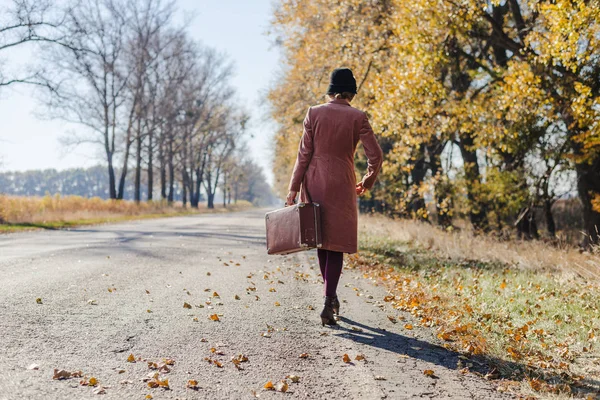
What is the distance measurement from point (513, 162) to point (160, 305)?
40.4 feet

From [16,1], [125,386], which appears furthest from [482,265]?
[16,1]

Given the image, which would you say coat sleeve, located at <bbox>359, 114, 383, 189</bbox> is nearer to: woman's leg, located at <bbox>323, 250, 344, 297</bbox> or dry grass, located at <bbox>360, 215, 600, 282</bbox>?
woman's leg, located at <bbox>323, 250, 344, 297</bbox>

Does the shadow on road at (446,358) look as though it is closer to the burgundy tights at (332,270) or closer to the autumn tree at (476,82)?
the burgundy tights at (332,270)

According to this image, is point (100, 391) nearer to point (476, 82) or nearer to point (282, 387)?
point (282, 387)

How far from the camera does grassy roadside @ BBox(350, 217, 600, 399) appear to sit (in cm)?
367

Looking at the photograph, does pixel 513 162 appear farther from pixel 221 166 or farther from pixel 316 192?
pixel 221 166

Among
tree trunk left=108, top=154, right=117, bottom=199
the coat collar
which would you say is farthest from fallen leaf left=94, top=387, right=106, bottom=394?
tree trunk left=108, top=154, right=117, bottom=199

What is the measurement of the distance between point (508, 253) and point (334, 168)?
7.20 meters

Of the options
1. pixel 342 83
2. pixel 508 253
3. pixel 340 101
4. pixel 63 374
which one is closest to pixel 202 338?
pixel 63 374

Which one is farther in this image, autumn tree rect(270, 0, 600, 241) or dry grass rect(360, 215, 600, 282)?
autumn tree rect(270, 0, 600, 241)

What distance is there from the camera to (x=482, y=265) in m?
9.55

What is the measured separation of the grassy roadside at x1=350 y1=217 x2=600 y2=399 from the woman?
3.80ft

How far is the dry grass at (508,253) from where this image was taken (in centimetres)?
A: 823

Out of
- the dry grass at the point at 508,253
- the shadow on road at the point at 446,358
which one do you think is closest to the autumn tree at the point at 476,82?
the dry grass at the point at 508,253
